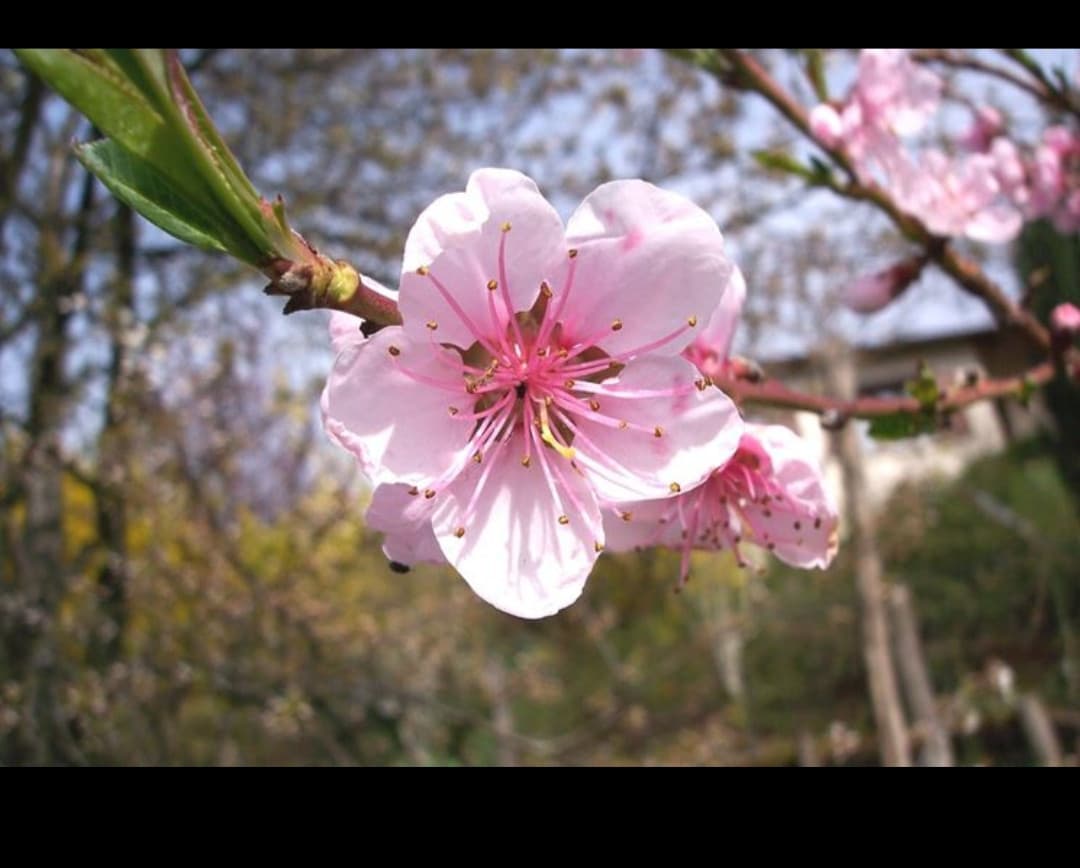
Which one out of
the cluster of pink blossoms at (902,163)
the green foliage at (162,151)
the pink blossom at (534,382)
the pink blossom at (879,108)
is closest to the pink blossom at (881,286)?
the cluster of pink blossoms at (902,163)

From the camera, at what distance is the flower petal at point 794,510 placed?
28.5 inches

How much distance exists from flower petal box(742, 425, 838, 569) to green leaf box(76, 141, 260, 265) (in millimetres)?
415

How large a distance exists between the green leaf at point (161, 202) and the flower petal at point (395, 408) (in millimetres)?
114

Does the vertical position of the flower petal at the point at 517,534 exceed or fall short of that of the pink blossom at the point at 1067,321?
it falls short

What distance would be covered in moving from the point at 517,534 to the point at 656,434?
12 centimetres

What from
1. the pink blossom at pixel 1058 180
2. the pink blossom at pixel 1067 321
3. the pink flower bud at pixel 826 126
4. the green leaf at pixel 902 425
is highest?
the pink blossom at pixel 1058 180

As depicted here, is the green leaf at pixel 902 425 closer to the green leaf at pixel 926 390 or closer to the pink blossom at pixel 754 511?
the green leaf at pixel 926 390

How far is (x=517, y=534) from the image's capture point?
64 centimetres

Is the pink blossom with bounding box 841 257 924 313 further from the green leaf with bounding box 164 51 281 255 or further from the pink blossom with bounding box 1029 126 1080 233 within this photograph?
the green leaf with bounding box 164 51 281 255

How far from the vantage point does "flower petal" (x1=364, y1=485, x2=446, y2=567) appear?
24.8 inches

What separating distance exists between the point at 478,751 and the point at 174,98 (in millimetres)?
2739

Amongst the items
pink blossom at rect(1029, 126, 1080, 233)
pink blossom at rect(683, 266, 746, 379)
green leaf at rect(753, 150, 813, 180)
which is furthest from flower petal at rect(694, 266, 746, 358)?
pink blossom at rect(1029, 126, 1080, 233)

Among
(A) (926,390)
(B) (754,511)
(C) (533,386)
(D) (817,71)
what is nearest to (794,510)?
(B) (754,511)

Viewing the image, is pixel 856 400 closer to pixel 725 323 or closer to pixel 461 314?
pixel 725 323
